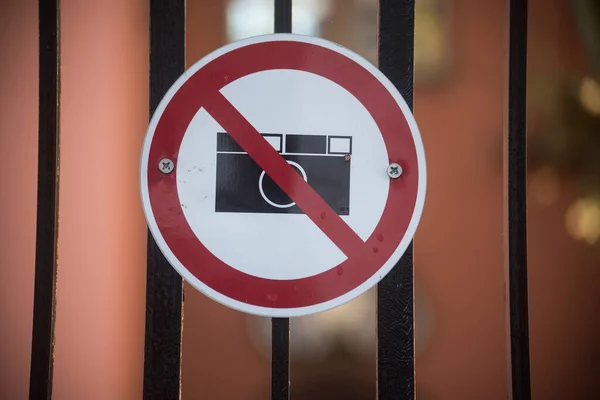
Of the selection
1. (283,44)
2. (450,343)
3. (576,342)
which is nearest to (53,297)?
(283,44)

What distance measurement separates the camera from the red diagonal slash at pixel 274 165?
1125 mm

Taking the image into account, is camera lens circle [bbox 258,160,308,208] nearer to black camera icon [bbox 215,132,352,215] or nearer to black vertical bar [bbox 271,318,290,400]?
black camera icon [bbox 215,132,352,215]

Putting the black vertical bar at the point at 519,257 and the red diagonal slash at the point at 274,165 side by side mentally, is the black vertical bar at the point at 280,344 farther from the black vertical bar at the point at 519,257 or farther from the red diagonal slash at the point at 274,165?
the black vertical bar at the point at 519,257

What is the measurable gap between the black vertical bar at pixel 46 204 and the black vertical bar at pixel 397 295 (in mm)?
823

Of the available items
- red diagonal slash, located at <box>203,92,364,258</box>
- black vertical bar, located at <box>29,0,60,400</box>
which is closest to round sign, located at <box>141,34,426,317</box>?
red diagonal slash, located at <box>203,92,364,258</box>

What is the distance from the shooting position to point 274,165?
113 centimetres

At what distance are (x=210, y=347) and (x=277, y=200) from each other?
0.41 metres

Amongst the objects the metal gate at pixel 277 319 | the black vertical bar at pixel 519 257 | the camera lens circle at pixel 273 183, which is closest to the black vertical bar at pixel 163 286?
the metal gate at pixel 277 319

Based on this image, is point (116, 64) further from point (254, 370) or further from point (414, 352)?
point (414, 352)

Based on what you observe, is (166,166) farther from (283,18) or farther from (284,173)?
(283,18)

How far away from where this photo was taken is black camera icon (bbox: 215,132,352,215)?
113 centimetres

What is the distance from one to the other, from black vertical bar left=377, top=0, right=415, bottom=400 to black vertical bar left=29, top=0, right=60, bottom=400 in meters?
0.82

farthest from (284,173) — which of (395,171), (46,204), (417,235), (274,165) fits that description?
(46,204)

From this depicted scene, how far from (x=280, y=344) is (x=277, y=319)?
0.06 metres
